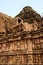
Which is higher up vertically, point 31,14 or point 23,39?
point 31,14

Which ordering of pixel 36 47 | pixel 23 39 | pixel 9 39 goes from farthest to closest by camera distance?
pixel 9 39 → pixel 23 39 → pixel 36 47

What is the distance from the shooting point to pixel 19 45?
9984 millimetres

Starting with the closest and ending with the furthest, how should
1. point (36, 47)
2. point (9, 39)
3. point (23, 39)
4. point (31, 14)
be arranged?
point (36, 47) < point (23, 39) < point (9, 39) < point (31, 14)

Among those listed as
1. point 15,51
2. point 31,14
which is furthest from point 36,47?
point 31,14

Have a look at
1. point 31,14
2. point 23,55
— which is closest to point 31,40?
point 23,55

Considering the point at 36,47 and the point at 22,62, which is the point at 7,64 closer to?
the point at 22,62

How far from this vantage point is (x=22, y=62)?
9508mm

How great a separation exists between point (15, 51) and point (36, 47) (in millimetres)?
1603

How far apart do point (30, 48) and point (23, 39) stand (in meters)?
0.83

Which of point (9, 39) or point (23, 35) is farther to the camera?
point (9, 39)

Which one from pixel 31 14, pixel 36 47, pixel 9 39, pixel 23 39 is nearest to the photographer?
pixel 36 47

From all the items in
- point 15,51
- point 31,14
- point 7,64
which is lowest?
point 7,64

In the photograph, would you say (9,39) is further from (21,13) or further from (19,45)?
(21,13)

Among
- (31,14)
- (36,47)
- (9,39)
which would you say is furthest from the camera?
(31,14)
